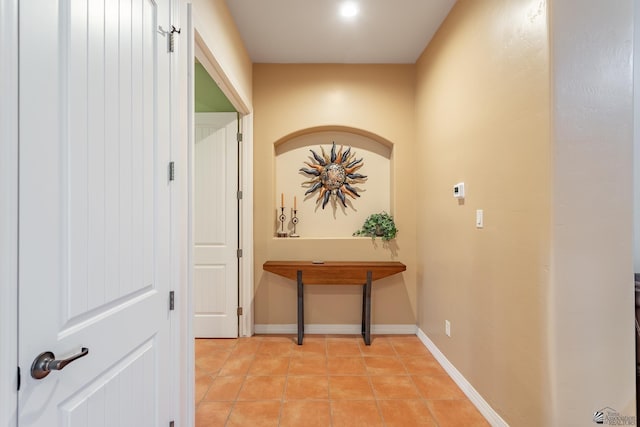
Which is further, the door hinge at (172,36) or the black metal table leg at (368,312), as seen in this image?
the black metal table leg at (368,312)

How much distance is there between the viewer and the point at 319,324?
130 inches

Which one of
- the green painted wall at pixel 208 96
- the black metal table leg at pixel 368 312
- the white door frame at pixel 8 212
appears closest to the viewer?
the white door frame at pixel 8 212

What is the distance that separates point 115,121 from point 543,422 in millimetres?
2169

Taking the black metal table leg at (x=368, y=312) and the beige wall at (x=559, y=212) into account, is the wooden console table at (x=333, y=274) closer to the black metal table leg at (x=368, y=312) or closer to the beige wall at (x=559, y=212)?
the black metal table leg at (x=368, y=312)

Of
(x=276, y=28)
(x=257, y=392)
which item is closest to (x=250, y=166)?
(x=276, y=28)

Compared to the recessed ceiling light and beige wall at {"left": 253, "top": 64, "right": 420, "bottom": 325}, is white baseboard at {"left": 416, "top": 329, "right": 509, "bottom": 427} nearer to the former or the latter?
beige wall at {"left": 253, "top": 64, "right": 420, "bottom": 325}

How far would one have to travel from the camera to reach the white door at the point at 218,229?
315 cm

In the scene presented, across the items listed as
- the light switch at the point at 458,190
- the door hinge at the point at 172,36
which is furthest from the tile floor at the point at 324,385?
the door hinge at the point at 172,36

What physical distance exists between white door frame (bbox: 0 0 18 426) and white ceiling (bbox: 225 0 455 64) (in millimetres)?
2045

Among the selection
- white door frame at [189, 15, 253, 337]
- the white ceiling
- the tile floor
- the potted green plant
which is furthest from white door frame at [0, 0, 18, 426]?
the potted green plant

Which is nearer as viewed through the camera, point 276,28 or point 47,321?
point 47,321

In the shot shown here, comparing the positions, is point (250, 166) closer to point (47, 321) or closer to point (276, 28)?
point (276, 28)

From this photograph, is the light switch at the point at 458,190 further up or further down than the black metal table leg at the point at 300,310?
further up

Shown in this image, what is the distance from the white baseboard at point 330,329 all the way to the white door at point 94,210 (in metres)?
1.98
